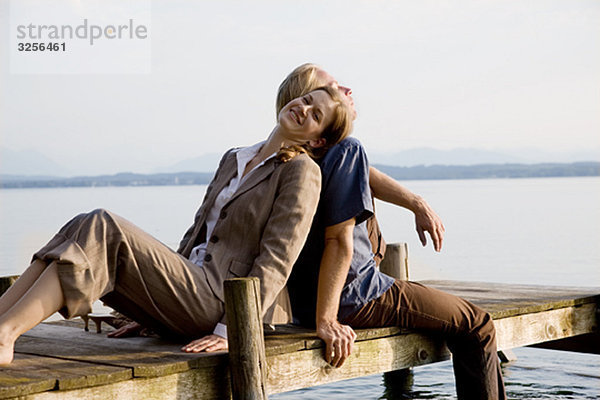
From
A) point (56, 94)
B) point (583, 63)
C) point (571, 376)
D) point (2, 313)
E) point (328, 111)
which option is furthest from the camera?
point (583, 63)

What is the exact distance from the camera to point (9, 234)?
99.9 feet

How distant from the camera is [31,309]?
3.90 meters

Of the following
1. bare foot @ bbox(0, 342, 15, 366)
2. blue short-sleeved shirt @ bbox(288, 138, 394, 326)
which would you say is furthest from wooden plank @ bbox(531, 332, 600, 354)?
bare foot @ bbox(0, 342, 15, 366)

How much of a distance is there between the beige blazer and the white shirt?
0.30 ft

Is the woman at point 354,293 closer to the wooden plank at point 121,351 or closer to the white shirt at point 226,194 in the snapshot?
the white shirt at point 226,194

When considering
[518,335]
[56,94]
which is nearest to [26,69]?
[56,94]

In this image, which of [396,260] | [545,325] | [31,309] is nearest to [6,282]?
[31,309]

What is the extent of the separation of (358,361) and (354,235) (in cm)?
68

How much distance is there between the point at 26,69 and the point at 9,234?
23312 millimetres

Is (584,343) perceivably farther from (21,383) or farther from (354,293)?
(21,383)

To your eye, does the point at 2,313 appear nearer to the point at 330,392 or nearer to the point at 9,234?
the point at 330,392

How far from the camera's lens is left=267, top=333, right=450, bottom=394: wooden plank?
4414mm

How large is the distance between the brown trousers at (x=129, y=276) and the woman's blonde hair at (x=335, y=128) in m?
0.86

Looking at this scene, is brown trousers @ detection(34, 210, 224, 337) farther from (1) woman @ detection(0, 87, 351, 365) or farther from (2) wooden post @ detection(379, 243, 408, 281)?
(2) wooden post @ detection(379, 243, 408, 281)
